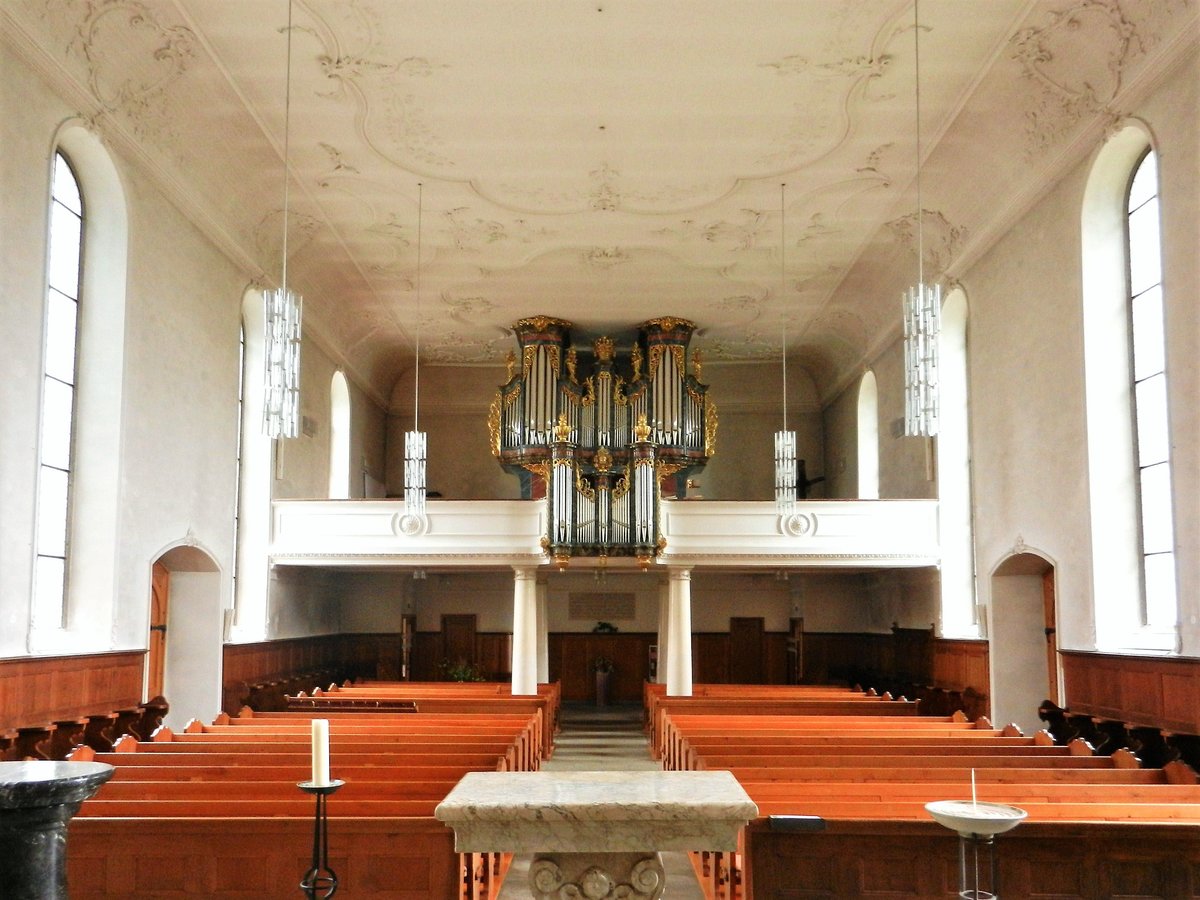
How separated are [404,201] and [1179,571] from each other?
35.5 feet

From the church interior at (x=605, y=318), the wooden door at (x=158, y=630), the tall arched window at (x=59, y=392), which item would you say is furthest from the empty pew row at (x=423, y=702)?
the tall arched window at (x=59, y=392)

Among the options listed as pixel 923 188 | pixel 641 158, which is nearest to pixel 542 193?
pixel 641 158

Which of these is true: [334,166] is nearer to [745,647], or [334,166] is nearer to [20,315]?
[20,315]

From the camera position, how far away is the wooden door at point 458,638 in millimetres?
24375

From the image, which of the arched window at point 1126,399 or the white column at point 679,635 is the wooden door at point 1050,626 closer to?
the arched window at point 1126,399

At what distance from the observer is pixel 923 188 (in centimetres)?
1538

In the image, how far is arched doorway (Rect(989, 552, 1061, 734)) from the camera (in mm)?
14836

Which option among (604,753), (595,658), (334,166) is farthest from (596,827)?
(595,658)

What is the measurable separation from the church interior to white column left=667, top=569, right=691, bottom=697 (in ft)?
0.37

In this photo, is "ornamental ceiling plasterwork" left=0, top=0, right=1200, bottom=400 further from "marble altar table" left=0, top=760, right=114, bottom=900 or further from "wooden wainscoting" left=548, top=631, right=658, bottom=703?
"marble altar table" left=0, top=760, right=114, bottom=900

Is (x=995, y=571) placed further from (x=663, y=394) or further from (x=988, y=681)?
(x=663, y=394)

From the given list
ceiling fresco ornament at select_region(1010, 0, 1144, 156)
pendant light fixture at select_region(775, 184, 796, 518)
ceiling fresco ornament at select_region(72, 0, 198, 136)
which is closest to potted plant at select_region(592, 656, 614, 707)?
pendant light fixture at select_region(775, 184, 796, 518)

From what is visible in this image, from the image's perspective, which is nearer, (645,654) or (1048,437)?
(1048,437)

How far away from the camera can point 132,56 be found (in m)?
11.6
